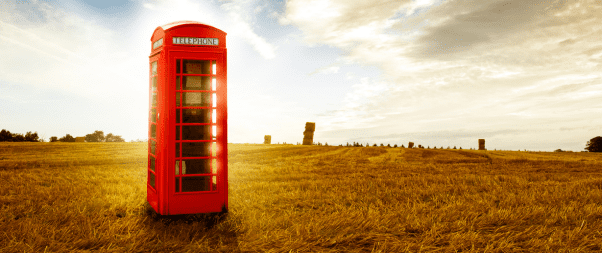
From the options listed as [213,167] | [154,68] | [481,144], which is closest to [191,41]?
[154,68]

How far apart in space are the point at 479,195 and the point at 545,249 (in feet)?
10.1

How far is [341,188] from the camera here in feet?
25.1

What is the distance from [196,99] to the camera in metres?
5.62

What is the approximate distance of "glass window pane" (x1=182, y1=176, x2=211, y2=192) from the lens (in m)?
5.77

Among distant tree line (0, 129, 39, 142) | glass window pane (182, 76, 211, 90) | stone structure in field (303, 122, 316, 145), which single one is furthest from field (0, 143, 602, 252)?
distant tree line (0, 129, 39, 142)

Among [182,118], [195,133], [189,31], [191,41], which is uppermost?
[189,31]

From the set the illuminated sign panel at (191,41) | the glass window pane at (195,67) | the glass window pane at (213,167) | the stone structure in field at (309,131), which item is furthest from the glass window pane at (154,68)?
the stone structure in field at (309,131)

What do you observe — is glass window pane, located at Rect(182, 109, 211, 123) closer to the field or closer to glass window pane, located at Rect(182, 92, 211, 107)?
glass window pane, located at Rect(182, 92, 211, 107)

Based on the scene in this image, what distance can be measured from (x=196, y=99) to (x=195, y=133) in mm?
584

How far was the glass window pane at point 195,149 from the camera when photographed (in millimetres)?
5427

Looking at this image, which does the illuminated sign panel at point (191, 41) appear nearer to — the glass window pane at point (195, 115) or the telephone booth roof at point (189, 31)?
the telephone booth roof at point (189, 31)

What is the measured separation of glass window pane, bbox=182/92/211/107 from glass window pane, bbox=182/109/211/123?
0.36 ft

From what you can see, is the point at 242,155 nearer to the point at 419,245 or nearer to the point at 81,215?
the point at 81,215

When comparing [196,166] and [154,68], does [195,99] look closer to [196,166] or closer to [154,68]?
[154,68]
